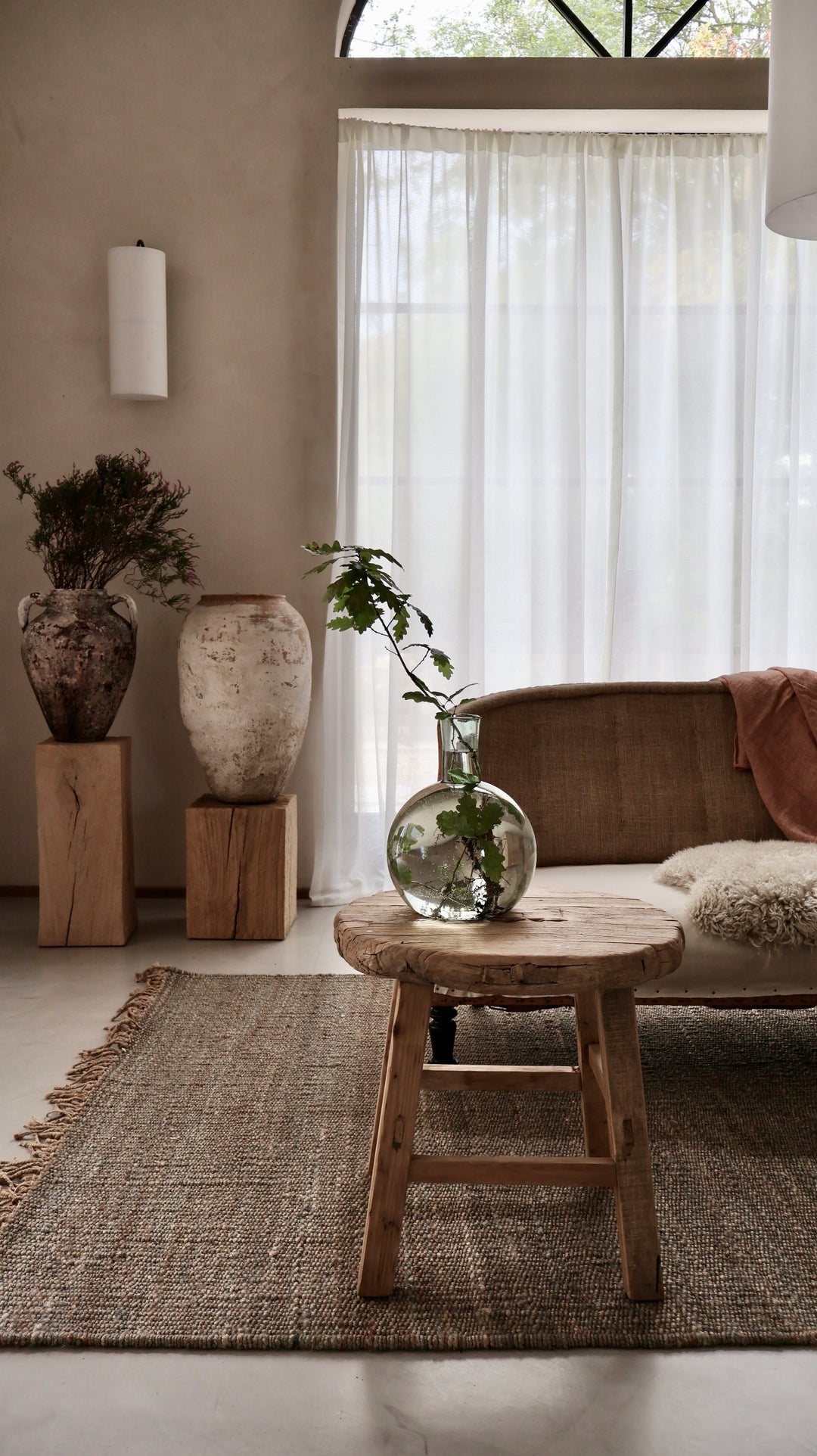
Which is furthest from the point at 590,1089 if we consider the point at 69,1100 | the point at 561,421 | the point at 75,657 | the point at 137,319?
the point at 137,319

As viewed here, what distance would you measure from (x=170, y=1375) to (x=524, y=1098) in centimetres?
93

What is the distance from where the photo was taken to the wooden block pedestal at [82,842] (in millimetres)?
3139

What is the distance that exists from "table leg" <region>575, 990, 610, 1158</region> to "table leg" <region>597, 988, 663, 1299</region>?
0.27m

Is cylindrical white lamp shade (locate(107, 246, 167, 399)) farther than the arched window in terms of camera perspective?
No

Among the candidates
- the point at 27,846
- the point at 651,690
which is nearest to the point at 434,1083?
the point at 651,690

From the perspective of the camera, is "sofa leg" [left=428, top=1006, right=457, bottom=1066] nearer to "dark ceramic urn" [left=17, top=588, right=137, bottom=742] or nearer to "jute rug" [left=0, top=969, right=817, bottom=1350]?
"jute rug" [left=0, top=969, right=817, bottom=1350]

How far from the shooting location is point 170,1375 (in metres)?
1.34

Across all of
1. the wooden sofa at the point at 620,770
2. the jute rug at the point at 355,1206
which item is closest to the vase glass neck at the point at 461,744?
the jute rug at the point at 355,1206

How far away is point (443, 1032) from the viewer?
7.26 ft

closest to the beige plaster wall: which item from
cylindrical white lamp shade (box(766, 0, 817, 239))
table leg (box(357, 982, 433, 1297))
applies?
cylindrical white lamp shade (box(766, 0, 817, 239))

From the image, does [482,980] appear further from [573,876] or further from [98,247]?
[98,247]

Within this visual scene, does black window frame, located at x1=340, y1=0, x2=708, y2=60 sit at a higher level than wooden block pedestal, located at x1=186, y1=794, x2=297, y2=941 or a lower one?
higher

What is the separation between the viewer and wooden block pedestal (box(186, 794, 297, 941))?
10.5 feet

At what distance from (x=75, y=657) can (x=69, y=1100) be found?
4.55 ft
